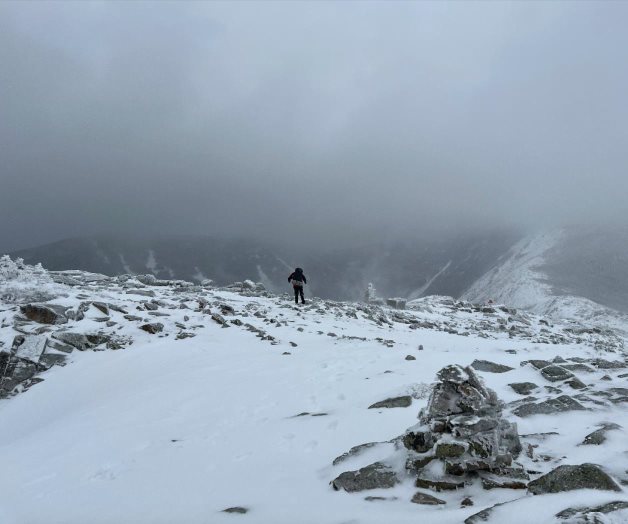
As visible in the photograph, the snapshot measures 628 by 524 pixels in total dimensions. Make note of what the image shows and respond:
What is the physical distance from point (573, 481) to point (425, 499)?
158 centimetres

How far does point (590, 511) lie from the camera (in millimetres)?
3727

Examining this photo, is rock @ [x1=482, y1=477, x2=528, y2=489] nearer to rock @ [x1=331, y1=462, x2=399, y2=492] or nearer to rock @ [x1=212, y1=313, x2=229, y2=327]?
rock @ [x1=331, y1=462, x2=399, y2=492]

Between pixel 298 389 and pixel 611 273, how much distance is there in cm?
12118

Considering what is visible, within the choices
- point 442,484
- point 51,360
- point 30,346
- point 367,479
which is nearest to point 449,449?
point 442,484

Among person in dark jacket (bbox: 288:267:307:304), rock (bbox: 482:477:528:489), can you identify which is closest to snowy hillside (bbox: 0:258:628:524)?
rock (bbox: 482:477:528:489)

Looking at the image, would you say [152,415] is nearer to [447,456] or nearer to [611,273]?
[447,456]

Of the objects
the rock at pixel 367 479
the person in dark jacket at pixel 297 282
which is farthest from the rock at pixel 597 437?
the person in dark jacket at pixel 297 282

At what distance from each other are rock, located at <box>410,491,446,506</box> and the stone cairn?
0.20 m

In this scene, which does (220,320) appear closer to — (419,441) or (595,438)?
(419,441)

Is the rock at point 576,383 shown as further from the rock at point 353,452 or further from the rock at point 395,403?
the rock at point 353,452

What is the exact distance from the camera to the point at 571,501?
403cm

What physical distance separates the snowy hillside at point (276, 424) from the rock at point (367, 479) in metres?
0.03

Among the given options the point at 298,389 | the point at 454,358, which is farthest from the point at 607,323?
the point at 298,389

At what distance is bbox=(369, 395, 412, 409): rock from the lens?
28.9ft
